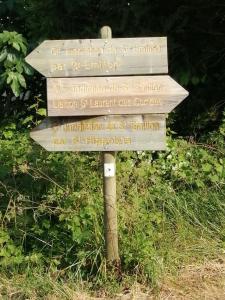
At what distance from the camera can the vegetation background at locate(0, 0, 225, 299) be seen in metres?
4.23

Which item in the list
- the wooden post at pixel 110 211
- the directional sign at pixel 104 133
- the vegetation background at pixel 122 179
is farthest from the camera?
the vegetation background at pixel 122 179

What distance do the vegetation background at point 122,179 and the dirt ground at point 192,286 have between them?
0.09 metres

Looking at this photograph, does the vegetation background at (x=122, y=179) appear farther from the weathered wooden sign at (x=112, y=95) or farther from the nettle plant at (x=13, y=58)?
the weathered wooden sign at (x=112, y=95)

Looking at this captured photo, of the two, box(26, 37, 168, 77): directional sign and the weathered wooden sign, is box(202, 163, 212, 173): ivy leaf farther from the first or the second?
box(26, 37, 168, 77): directional sign

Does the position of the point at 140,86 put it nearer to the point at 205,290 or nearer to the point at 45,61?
the point at 45,61

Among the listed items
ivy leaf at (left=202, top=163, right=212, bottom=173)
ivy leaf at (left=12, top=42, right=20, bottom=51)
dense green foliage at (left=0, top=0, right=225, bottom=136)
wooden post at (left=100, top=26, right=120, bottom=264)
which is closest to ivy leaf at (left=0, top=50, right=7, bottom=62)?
ivy leaf at (left=12, top=42, right=20, bottom=51)

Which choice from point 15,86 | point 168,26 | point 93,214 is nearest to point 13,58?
point 15,86

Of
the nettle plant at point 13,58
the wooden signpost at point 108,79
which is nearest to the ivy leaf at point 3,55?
the nettle plant at point 13,58

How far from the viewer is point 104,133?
155 inches

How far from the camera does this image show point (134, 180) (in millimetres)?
4730

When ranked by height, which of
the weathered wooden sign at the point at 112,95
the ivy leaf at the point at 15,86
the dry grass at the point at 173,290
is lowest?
the dry grass at the point at 173,290

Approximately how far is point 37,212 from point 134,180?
0.88m

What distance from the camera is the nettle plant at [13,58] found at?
541 centimetres

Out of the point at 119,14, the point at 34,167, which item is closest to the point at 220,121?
the point at 119,14
